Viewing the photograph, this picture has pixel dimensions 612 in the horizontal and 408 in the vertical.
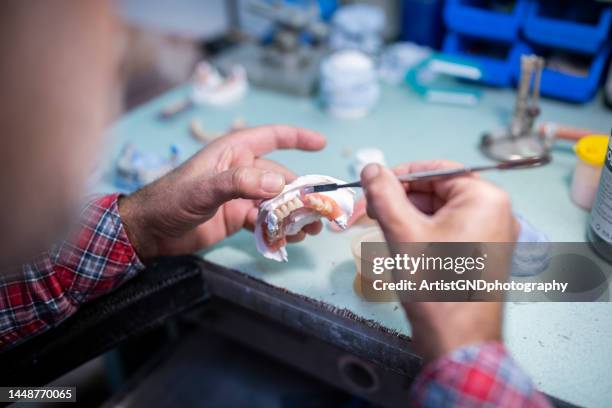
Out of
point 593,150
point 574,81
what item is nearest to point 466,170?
point 593,150

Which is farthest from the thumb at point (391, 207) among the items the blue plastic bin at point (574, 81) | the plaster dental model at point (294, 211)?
the blue plastic bin at point (574, 81)

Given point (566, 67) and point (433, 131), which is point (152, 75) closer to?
point (433, 131)

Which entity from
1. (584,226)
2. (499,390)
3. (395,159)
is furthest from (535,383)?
(395,159)

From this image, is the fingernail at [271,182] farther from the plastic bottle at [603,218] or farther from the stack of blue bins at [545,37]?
the stack of blue bins at [545,37]

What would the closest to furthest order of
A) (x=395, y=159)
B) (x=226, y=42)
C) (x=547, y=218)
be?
(x=547, y=218) → (x=395, y=159) → (x=226, y=42)

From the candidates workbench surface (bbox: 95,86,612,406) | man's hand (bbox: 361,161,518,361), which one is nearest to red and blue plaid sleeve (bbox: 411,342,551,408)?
man's hand (bbox: 361,161,518,361)

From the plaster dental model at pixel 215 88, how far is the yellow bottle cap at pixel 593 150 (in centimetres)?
77

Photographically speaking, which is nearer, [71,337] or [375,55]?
[71,337]

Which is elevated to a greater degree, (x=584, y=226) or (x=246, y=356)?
(x=584, y=226)

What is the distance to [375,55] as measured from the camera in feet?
4.38

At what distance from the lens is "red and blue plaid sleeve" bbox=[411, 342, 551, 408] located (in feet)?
1.57

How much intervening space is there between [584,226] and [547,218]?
0.05 m

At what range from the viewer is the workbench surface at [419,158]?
2.02 ft

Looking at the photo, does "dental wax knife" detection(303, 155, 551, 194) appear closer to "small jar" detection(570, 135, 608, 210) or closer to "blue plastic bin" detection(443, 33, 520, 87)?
"small jar" detection(570, 135, 608, 210)
